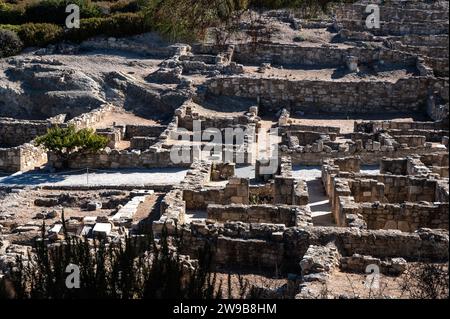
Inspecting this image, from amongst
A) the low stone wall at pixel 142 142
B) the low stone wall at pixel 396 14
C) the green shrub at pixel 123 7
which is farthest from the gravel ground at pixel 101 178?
the low stone wall at pixel 396 14

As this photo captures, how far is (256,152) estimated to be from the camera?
2369cm

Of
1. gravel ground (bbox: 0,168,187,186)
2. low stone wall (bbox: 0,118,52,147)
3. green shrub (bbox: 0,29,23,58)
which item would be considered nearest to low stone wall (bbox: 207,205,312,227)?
gravel ground (bbox: 0,168,187,186)

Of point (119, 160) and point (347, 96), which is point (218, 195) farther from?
point (347, 96)

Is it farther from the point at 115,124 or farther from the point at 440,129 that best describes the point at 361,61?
the point at 115,124

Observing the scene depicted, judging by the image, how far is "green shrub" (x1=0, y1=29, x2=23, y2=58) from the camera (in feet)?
122

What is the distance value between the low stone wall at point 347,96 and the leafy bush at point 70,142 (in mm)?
9919

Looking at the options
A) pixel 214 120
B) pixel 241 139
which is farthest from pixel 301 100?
pixel 241 139

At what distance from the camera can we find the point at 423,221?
44.5 feet

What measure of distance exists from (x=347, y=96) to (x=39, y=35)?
1663cm

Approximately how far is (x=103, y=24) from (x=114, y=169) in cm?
1846

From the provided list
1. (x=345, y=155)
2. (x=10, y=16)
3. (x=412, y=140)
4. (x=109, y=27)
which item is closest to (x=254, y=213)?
(x=345, y=155)

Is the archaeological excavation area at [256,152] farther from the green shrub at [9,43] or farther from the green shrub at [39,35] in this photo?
the green shrub at [39,35]

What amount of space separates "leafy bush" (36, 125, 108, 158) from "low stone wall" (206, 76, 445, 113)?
9.92m

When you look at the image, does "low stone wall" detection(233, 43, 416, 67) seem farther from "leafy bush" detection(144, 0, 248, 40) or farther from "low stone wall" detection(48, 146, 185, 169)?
"leafy bush" detection(144, 0, 248, 40)
